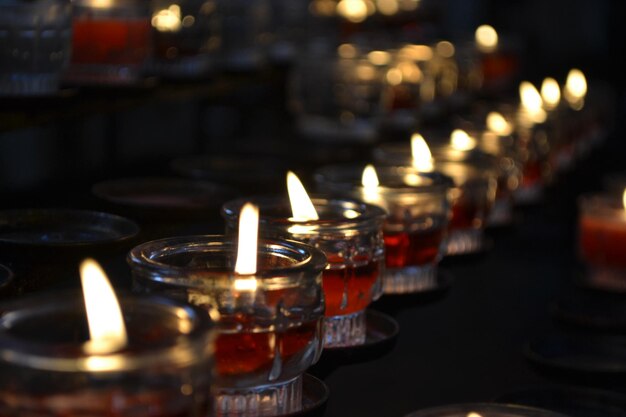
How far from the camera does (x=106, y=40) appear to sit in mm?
1733

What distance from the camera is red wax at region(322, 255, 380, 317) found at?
45.8 inches

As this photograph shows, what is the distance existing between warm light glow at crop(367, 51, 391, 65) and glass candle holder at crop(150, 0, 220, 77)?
0.46m

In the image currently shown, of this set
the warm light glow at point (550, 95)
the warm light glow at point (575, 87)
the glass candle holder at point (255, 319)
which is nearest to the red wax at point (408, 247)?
the glass candle holder at point (255, 319)

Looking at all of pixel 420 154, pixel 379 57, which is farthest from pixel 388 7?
pixel 420 154

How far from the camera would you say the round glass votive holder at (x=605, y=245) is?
2.14m

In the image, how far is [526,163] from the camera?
2387 millimetres

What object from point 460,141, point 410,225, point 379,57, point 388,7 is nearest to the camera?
point 410,225

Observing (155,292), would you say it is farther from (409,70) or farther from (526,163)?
(409,70)

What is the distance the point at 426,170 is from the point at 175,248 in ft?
2.07

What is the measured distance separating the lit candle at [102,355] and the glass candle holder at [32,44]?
2.53ft

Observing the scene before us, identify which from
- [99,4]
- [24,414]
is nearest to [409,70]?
[99,4]

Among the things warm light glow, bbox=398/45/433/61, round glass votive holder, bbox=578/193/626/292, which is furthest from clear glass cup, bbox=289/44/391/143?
round glass votive holder, bbox=578/193/626/292

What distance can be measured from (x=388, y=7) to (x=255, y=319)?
311cm

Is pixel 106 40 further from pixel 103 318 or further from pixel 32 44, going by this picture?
pixel 103 318
